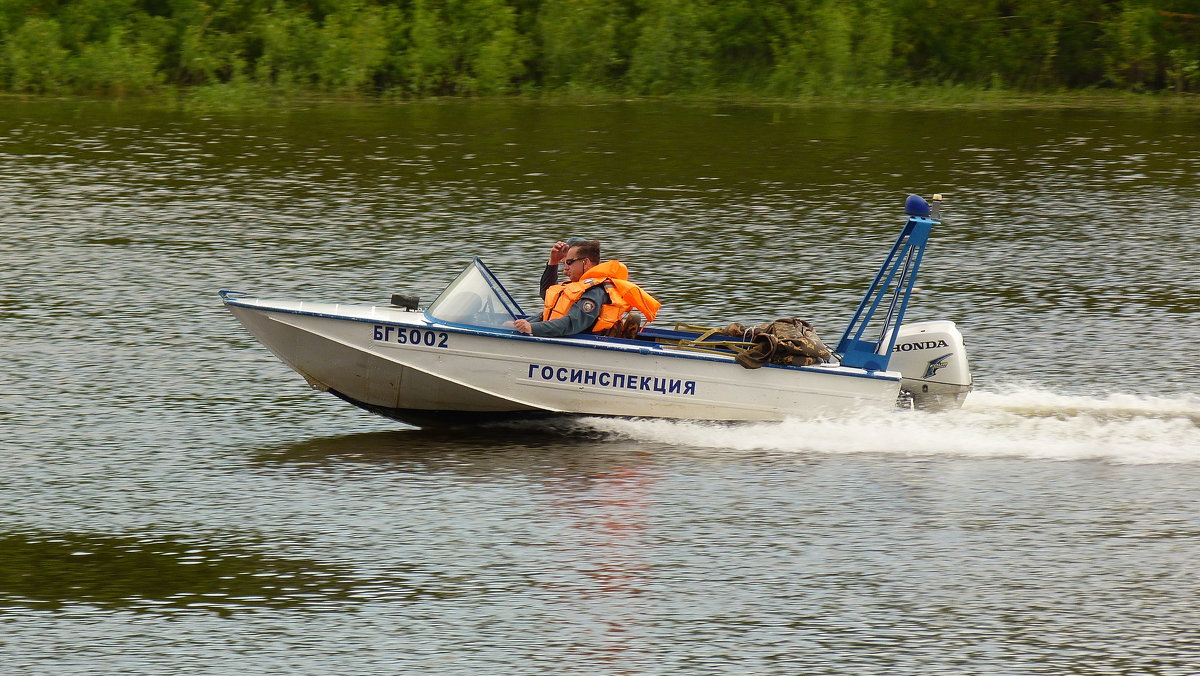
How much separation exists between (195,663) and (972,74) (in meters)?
34.5

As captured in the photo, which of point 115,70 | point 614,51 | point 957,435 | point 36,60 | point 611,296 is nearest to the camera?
point 611,296

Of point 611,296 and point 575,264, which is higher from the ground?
point 575,264

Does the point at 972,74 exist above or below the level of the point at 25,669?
above

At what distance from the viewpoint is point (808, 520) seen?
1016 centimetres

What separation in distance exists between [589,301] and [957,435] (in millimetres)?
2970

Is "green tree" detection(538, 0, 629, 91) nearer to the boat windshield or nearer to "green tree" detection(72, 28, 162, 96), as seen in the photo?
"green tree" detection(72, 28, 162, 96)

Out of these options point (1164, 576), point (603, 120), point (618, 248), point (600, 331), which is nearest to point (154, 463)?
point (600, 331)

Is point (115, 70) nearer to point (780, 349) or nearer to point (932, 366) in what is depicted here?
point (780, 349)

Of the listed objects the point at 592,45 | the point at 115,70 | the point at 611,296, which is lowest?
the point at 611,296

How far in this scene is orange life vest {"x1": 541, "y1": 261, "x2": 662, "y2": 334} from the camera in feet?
37.9

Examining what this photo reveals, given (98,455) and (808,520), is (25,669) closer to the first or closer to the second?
(98,455)

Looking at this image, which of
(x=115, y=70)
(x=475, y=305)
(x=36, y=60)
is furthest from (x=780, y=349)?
(x=36, y=60)

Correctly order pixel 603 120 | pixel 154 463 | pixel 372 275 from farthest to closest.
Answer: pixel 603 120 → pixel 372 275 → pixel 154 463

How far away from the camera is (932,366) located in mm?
11969
